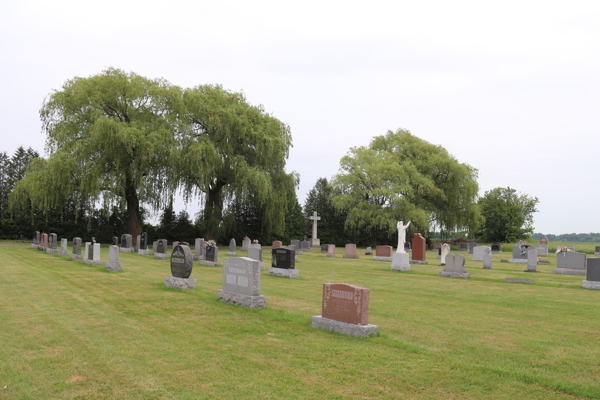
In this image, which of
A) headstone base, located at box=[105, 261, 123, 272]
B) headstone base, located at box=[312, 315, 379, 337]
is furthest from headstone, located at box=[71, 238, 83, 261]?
headstone base, located at box=[312, 315, 379, 337]

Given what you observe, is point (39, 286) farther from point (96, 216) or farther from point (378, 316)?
point (96, 216)

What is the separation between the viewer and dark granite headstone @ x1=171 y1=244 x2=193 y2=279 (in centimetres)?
1295

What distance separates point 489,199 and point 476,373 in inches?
2449

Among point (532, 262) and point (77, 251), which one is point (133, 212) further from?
point (532, 262)

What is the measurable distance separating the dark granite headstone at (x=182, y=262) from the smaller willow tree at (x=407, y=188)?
30051mm

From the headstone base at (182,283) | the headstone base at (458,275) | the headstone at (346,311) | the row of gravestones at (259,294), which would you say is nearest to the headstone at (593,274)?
the headstone base at (458,275)

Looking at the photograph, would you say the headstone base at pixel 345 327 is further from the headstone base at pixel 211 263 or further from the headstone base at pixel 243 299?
the headstone base at pixel 211 263

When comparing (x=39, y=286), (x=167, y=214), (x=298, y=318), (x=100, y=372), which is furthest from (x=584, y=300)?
(x=167, y=214)

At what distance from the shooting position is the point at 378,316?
977 centimetres

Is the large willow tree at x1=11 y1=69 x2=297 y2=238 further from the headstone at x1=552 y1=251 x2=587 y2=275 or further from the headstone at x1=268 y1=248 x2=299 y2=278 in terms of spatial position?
the headstone at x1=552 y1=251 x2=587 y2=275

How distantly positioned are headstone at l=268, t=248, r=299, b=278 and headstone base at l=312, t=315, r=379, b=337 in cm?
888

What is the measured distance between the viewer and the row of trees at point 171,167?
1199 inches

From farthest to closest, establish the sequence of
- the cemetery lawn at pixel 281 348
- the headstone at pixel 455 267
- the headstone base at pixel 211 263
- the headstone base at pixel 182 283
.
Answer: the headstone base at pixel 211 263, the headstone at pixel 455 267, the headstone base at pixel 182 283, the cemetery lawn at pixel 281 348

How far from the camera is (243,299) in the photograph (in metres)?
10.3
